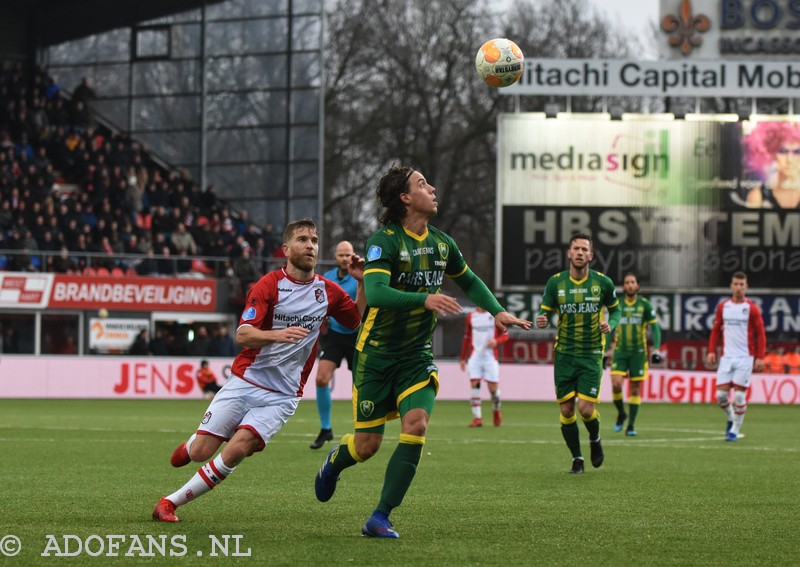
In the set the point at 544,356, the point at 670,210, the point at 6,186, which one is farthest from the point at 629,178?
the point at 6,186

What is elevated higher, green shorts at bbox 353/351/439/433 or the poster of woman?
the poster of woman

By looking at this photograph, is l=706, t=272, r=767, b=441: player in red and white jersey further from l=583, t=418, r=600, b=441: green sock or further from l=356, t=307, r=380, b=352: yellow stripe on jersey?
l=356, t=307, r=380, b=352: yellow stripe on jersey

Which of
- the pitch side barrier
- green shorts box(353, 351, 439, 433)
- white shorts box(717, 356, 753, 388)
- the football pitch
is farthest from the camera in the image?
the pitch side barrier

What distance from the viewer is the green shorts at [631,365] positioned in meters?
20.7

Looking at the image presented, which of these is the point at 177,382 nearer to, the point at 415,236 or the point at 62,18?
the point at 62,18

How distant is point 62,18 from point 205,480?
127ft

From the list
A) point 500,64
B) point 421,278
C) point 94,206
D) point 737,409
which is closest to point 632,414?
point 737,409

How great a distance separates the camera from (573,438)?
1299 cm

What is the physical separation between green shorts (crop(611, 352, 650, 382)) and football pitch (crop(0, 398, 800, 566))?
2669 millimetres

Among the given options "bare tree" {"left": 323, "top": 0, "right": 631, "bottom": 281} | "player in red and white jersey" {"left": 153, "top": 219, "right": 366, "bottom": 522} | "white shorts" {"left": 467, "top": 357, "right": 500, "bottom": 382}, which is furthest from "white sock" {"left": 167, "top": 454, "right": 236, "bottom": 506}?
"bare tree" {"left": 323, "top": 0, "right": 631, "bottom": 281}

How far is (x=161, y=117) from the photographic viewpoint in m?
43.9

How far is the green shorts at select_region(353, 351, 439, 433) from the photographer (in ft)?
26.3

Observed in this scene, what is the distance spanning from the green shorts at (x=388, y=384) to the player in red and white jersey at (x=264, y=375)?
50 cm

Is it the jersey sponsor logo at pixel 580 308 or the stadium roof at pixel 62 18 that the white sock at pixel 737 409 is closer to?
the jersey sponsor logo at pixel 580 308
